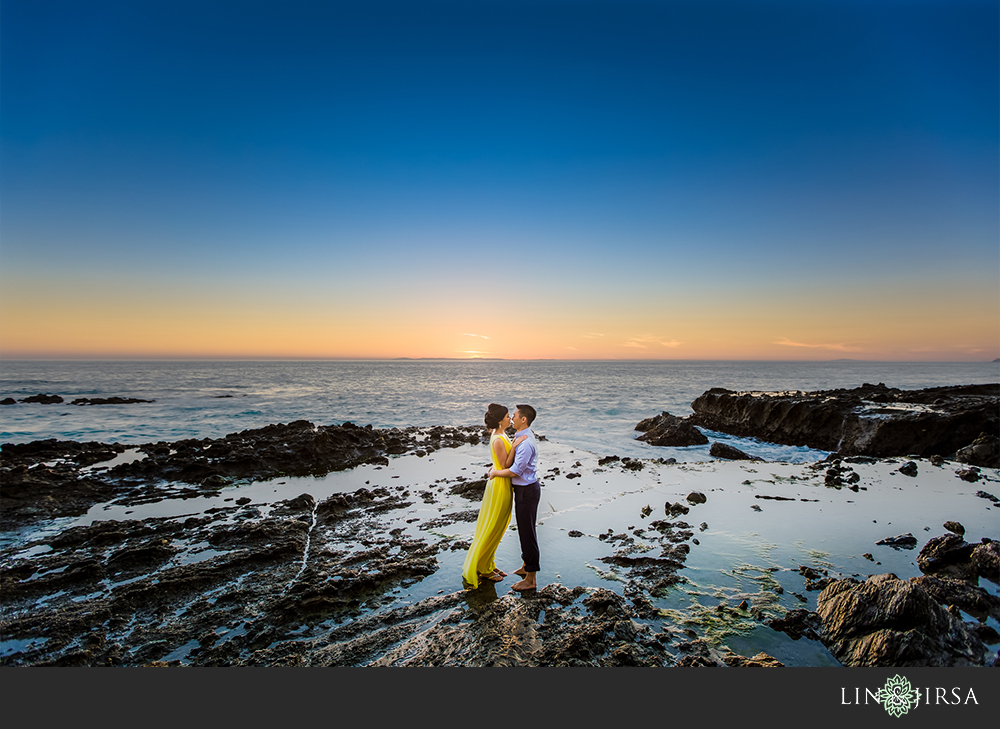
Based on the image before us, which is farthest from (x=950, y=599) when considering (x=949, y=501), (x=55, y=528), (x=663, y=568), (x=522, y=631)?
(x=55, y=528)

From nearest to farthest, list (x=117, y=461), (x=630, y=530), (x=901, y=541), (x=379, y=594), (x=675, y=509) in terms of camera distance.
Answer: (x=379, y=594) < (x=901, y=541) < (x=630, y=530) < (x=675, y=509) < (x=117, y=461)

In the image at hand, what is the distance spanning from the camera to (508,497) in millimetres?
5715

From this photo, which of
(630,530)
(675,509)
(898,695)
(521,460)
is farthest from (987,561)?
(521,460)

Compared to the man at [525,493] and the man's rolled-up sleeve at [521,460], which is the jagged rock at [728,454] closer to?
the man at [525,493]

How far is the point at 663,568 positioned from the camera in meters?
6.29

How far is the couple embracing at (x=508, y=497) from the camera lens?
5559 millimetres

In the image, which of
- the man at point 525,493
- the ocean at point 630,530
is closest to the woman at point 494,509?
the man at point 525,493

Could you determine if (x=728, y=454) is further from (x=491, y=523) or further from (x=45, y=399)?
A: (x=45, y=399)

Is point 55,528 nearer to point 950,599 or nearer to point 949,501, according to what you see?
point 950,599

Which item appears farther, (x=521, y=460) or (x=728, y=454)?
(x=728, y=454)

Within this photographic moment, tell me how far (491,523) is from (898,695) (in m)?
4.28

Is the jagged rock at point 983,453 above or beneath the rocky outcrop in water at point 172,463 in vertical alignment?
Result: above

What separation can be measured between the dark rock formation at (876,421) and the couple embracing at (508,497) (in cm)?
1518

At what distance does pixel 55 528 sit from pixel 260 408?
2650 cm
